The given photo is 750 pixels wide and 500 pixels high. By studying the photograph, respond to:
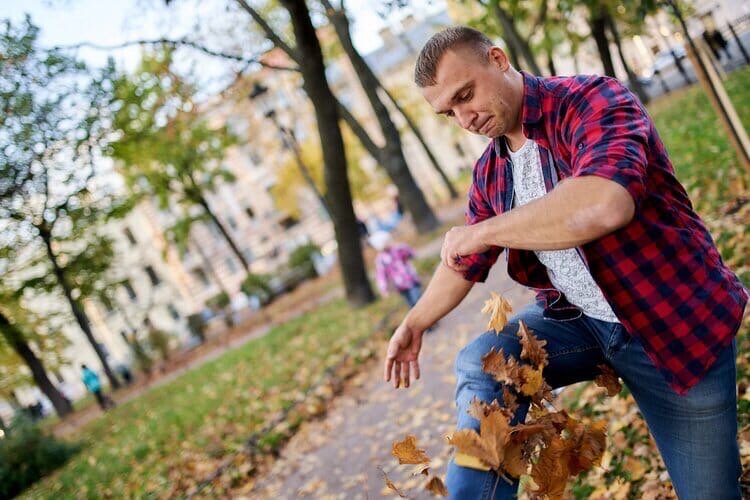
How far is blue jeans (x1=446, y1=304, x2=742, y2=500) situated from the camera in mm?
1626

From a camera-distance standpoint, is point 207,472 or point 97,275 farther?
point 97,275

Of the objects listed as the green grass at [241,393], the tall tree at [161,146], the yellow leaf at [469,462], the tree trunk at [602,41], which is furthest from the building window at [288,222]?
the yellow leaf at [469,462]

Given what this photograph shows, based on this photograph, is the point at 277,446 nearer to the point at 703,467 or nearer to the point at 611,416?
the point at 611,416

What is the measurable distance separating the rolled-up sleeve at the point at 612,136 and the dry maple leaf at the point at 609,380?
0.70m

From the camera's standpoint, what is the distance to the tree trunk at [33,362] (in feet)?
57.8

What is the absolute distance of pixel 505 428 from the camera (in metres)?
1.51

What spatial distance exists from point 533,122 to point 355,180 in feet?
103

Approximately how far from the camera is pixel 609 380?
6.20ft

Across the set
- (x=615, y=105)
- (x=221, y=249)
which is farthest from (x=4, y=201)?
(x=221, y=249)

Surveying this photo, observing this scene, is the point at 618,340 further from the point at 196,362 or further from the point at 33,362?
the point at 33,362

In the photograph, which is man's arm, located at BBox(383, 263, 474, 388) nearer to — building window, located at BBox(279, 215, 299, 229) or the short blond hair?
the short blond hair

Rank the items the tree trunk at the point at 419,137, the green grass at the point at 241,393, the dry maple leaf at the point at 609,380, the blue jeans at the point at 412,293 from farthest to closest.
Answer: the tree trunk at the point at 419,137 < the blue jeans at the point at 412,293 < the green grass at the point at 241,393 < the dry maple leaf at the point at 609,380

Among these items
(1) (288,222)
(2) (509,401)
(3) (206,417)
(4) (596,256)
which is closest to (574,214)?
(4) (596,256)

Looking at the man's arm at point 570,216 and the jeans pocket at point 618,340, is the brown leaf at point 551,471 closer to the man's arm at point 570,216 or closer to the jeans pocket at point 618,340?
the jeans pocket at point 618,340
